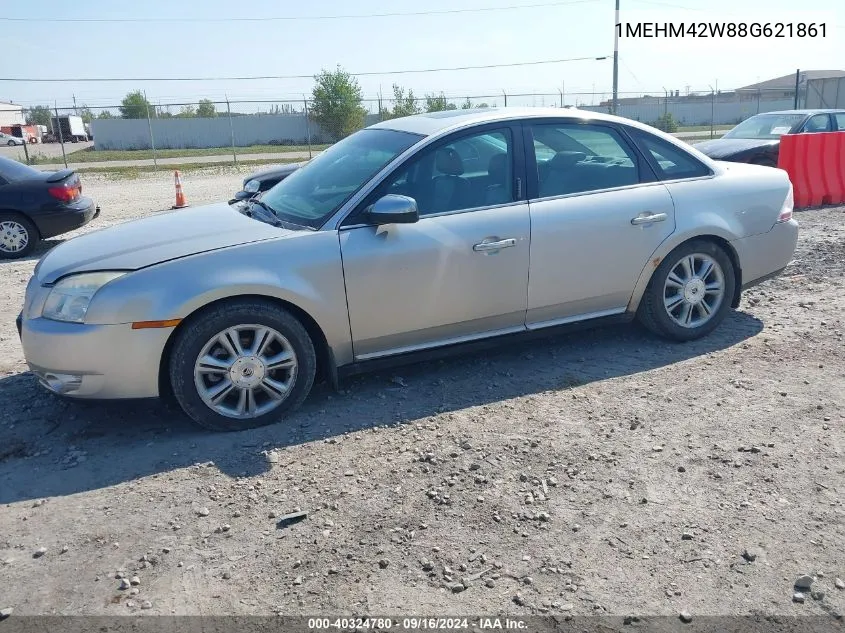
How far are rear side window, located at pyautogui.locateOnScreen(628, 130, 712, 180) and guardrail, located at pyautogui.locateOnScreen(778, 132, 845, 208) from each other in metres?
6.85

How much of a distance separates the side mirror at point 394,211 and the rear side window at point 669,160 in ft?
6.24

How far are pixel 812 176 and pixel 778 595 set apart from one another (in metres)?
10.3

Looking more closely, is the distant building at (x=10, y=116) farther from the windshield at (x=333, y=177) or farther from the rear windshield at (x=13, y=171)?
the windshield at (x=333, y=177)

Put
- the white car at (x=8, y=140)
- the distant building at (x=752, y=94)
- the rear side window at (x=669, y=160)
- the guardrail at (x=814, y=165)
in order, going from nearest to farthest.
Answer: the rear side window at (x=669, y=160) → the guardrail at (x=814, y=165) → the distant building at (x=752, y=94) → the white car at (x=8, y=140)

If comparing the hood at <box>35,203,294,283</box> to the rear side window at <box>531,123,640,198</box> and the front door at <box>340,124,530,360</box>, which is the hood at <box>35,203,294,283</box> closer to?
the front door at <box>340,124,530,360</box>

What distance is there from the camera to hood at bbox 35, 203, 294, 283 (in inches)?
165

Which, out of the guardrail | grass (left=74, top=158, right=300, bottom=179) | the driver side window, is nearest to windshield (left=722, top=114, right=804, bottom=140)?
the guardrail

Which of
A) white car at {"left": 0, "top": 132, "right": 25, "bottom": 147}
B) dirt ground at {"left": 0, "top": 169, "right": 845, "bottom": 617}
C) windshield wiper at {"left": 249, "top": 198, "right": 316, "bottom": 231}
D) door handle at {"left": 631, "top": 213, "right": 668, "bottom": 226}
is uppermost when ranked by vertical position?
white car at {"left": 0, "top": 132, "right": 25, "bottom": 147}

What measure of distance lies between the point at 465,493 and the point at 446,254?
155 cm

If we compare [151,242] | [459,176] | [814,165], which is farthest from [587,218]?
[814,165]

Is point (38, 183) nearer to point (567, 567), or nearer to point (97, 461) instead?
point (97, 461)

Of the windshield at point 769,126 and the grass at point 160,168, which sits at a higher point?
the windshield at point 769,126

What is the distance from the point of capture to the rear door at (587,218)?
4883mm

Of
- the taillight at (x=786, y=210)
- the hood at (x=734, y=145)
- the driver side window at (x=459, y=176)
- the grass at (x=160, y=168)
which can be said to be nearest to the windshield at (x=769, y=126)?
the hood at (x=734, y=145)
